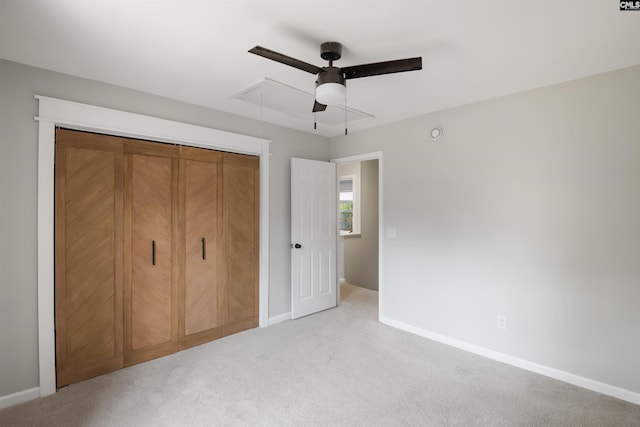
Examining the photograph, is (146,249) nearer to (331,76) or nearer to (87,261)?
(87,261)

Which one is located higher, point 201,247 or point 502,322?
point 201,247

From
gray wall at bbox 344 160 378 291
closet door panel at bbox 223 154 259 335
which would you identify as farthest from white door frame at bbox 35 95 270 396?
gray wall at bbox 344 160 378 291

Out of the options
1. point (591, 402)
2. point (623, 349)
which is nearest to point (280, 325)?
point (591, 402)

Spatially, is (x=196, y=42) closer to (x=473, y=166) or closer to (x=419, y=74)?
(x=419, y=74)

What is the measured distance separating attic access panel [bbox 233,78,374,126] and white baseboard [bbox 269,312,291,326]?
7.84ft

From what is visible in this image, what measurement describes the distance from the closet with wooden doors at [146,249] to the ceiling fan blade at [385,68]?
75.2 inches

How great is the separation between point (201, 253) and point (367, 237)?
3273mm

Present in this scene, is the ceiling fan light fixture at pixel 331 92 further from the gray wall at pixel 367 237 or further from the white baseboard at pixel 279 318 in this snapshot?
the gray wall at pixel 367 237

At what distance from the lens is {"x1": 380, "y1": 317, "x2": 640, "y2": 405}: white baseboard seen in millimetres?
2289

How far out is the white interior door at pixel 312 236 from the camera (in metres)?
3.90

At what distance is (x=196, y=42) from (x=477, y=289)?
3159 mm

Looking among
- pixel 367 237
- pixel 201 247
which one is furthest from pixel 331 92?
pixel 367 237

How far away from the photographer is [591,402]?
7.34 feet

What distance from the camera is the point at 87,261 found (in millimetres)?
2523
